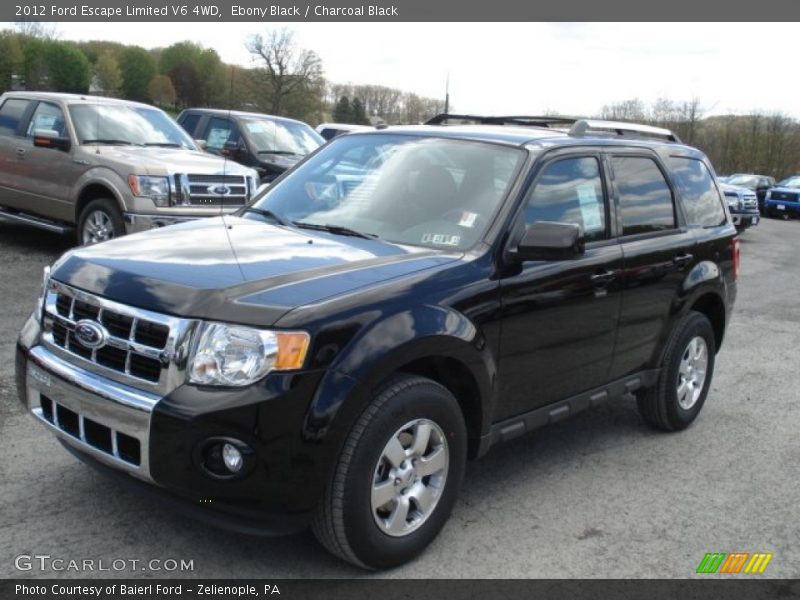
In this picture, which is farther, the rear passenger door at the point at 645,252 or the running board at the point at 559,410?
the rear passenger door at the point at 645,252

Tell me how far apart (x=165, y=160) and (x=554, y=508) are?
21.8 feet

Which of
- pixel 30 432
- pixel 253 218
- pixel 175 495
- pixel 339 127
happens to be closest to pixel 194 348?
pixel 175 495

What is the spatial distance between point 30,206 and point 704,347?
8068 mm

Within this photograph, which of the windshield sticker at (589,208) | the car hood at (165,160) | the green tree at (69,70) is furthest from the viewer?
the green tree at (69,70)

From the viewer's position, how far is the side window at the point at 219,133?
13.3 meters

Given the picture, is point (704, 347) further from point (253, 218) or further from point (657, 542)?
point (253, 218)

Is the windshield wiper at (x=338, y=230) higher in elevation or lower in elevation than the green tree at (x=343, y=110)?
lower

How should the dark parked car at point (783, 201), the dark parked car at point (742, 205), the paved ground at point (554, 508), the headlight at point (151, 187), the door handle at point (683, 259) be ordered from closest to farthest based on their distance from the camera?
the paved ground at point (554, 508) → the door handle at point (683, 259) → the headlight at point (151, 187) → the dark parked car at point (742, 205) → the dark parked car at point (783, 201)

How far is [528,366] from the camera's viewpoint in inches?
162

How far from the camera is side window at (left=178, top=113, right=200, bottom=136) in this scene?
47.6 feet

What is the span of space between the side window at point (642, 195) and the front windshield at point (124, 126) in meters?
6.71

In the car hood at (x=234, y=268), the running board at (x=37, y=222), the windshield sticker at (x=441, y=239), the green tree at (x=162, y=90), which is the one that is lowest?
the running board at (x=37, y=222)

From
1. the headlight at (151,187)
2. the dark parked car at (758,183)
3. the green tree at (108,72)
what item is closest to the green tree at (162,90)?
the headlight at (151,187)

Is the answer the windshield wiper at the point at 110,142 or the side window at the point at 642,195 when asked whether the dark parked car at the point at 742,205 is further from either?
the side window at the point at 642,195
